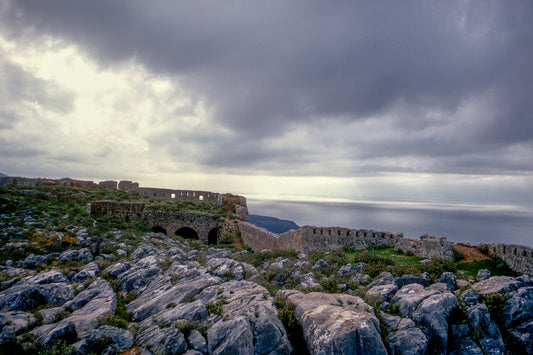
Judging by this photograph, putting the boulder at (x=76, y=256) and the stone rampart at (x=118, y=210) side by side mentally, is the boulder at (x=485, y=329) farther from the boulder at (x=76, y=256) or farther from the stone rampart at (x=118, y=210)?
the stone rampart at (x=118, y=210)

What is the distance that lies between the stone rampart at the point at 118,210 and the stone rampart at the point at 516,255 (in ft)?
91.1

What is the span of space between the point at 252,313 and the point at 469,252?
14011 millimetres

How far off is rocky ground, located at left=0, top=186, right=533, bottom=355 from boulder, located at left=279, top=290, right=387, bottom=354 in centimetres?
2

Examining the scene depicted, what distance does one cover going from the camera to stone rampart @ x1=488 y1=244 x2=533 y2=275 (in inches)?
480

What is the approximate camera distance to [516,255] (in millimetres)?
12797

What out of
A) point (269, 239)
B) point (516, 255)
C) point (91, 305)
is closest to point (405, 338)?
point (91, 305)

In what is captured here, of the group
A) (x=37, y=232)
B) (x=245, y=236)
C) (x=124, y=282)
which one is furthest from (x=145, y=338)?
(x=245, y=236)

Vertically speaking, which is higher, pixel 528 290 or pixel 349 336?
pixel 528 290

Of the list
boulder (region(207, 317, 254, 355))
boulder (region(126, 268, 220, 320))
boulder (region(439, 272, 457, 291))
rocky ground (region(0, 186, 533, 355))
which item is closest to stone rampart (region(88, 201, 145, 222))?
rocky ground (region(0, 186, 533, 355))

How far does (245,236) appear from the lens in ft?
91.0

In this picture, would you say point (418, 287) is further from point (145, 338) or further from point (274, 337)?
point (145, 338)

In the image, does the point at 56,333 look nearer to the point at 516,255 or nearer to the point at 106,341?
the point at 106,341

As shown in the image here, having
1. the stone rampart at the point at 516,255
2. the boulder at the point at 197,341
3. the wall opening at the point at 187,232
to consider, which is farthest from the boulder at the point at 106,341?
the wall opening at the point at 187,232

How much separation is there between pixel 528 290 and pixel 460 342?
2.63 m
